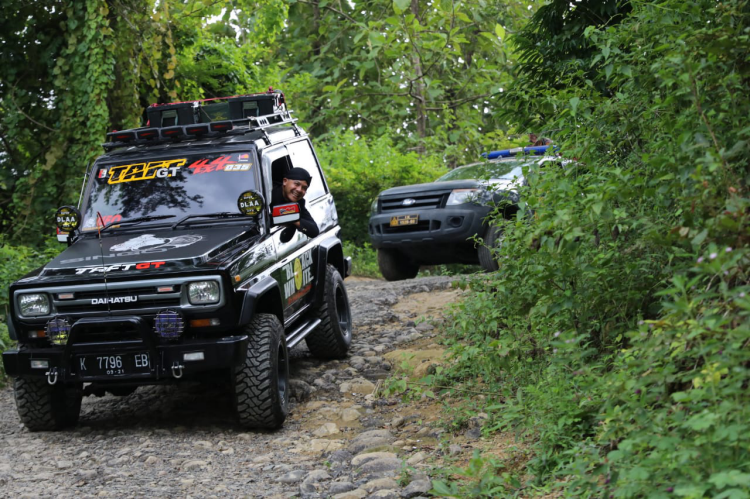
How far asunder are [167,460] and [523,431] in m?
2.31

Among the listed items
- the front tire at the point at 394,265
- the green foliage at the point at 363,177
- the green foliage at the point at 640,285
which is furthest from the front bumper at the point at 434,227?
the green foliage at the point at 640,285

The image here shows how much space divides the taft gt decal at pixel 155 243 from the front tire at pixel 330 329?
193 cm

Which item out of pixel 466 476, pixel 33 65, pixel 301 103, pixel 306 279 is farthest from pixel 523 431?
pixel 301 103

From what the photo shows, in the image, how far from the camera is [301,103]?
21.4 meters

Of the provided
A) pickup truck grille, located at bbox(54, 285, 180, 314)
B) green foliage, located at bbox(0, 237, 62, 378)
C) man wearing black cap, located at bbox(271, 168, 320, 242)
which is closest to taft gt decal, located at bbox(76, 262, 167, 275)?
pickup truck grille, located at bbox(54, 285, 180, 314)

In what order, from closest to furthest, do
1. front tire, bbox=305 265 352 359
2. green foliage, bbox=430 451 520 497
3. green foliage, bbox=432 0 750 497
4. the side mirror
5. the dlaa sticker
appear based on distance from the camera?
green foliage, bbox=432 0 750 497
green foliage, bbox=430 451 520 497
the side mirror
the dlaa sticker
front tire, bbox=305 265 352 359

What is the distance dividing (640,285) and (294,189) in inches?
131

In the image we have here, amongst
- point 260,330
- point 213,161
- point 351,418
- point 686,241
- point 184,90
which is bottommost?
point 351,418

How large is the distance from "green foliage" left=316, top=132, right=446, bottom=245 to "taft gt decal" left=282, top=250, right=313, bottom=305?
8.72 m

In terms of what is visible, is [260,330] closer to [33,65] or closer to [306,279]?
[306,279]

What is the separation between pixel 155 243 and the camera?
612 centimetres

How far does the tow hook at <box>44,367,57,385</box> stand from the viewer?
5707 mm

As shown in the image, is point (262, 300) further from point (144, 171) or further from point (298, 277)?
point (144, 171)

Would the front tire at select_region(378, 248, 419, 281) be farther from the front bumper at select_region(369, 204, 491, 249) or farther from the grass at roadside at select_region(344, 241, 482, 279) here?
the grass at roadside at select_region(344, 241, 482, 279)
